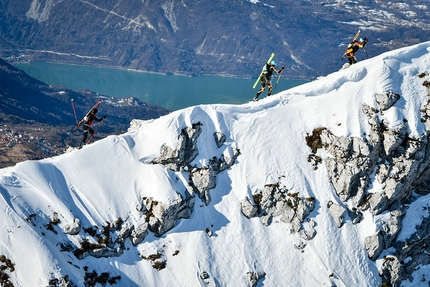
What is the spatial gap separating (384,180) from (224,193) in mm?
15935

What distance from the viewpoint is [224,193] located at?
45.7 metres

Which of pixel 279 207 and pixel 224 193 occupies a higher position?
pixel 279 207

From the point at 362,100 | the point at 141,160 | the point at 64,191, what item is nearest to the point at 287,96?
the point at 362,100

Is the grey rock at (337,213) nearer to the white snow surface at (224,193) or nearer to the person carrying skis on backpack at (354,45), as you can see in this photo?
the white snow surface at (224,193)

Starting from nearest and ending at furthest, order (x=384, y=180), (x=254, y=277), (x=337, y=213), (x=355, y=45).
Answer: (x=254, y=277), (x=337, y=213), (x=384, y=180), (x=355, y=45)

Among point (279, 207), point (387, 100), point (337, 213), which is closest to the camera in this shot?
point (337, 213)

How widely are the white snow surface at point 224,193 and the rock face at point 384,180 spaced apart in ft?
2.68

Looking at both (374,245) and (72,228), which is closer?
(72,228)

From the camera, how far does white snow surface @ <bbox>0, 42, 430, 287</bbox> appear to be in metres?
39.8

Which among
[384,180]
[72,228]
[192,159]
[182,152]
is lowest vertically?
[72,228]

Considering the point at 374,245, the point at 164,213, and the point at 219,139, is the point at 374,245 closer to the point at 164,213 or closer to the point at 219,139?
the point at 219,139

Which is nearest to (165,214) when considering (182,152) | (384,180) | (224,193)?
(224,193)

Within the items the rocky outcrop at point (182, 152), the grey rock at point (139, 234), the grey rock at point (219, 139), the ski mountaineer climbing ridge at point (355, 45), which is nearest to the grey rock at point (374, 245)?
the grey rock at point (219, 139)

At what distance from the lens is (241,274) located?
4172 cm
